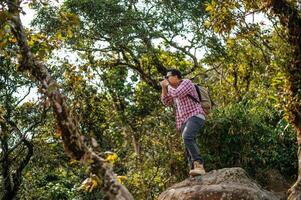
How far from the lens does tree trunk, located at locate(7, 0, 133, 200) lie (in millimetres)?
3535

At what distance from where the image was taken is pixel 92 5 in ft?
52.7

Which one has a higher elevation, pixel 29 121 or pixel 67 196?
pixel 29 121

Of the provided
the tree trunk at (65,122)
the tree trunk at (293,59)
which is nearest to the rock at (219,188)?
the tree trunk at (293,59)

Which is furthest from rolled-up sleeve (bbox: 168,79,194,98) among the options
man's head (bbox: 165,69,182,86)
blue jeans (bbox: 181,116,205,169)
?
blue jeans (bbox: 181,116,205,169)

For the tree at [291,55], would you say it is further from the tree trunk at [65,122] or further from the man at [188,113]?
the tree trunk at [65,122]

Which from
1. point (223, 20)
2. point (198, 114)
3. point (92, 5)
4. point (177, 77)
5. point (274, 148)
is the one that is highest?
point (92, 5)

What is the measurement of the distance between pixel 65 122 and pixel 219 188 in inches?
161

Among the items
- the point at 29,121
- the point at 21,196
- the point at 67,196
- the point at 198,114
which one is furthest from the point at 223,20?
the point at 67,196

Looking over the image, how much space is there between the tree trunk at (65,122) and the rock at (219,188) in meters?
3.87

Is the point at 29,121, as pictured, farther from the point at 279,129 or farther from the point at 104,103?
the point at 279,129

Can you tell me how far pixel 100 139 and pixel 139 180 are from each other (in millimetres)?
6190

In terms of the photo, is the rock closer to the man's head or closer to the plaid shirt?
the plaid shirt

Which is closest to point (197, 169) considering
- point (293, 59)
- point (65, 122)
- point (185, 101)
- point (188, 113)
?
point (188, 113)

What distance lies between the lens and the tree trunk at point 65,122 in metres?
3.54
